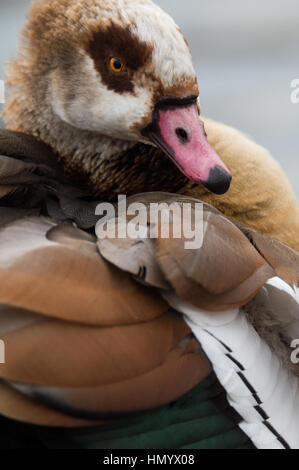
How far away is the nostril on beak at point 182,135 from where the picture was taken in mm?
722

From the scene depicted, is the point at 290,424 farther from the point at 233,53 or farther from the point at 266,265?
the point at 233,53

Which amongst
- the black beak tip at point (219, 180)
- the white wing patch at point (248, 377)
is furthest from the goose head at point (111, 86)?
the white wing patch at point (248, 377)

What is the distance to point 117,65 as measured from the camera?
0.75m

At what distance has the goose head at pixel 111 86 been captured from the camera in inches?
28.2

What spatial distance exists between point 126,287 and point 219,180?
0.70ft

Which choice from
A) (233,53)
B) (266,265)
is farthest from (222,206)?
(233,53)

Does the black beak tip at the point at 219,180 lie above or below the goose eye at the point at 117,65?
below

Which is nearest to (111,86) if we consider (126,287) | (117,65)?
(117,65)

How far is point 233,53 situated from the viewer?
2.08 m

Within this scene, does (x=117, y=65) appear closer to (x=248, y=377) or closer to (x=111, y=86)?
(x=111, y=86)

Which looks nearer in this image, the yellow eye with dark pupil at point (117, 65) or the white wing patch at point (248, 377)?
the white wing patch at point (248, 377)

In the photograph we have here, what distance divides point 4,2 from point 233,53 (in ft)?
2.57

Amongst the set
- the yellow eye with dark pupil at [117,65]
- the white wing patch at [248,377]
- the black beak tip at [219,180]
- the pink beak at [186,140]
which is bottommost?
the white wing patch at [248,377]

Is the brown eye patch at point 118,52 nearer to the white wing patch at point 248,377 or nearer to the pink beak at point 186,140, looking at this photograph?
the pink beak at point 186,140
